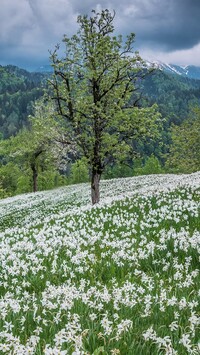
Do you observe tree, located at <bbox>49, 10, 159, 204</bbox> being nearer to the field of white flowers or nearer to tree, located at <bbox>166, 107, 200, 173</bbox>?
the field of white flowers

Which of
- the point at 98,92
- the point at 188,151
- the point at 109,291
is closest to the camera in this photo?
the point at 109,291

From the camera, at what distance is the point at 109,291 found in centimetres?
570

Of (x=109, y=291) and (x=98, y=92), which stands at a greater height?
(x=98, y=92)

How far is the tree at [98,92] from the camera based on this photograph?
22922 mm

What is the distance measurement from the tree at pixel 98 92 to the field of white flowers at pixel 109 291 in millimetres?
10095

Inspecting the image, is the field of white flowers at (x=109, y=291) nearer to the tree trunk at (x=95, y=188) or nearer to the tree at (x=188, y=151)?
the tree trunk at (x=95, y=188)

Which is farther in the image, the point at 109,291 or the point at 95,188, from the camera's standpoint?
the point at 95,188

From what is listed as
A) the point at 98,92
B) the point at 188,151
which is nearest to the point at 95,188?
the point at 98,92

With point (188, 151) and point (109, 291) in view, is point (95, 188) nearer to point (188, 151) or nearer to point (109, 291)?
point (109, 291)

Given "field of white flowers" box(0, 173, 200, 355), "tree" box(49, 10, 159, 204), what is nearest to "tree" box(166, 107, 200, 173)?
"tree" box(49, 10, 159, 204)

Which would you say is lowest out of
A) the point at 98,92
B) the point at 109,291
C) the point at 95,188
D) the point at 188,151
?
the point at 109,291

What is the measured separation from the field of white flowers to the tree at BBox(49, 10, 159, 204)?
10.1 m

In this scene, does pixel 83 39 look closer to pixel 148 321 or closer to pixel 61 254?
pixel 61 254

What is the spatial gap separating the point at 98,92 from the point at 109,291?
19772mm
